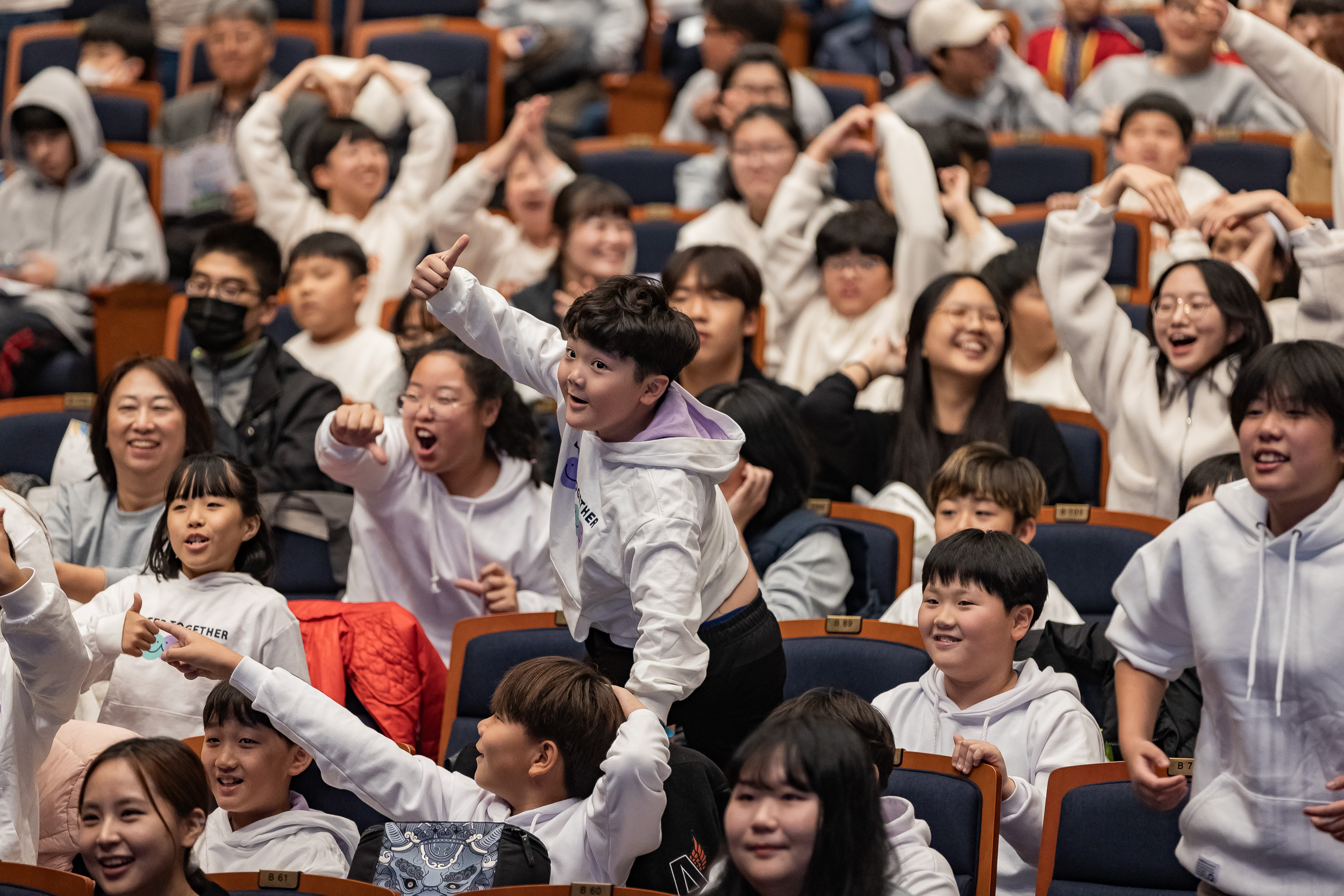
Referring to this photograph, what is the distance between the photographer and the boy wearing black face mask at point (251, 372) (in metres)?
3.59

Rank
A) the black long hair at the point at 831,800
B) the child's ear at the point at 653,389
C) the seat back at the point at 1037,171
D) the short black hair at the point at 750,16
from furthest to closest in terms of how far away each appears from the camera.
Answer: the short black hair at the point at 750,16 → the seat back at the point at 1037,171 → the child's ear at the point at 653,389 → the black long hair at the point at 831,800

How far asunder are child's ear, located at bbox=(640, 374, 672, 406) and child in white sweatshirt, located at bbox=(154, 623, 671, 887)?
43cm

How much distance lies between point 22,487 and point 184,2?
417 centimetres

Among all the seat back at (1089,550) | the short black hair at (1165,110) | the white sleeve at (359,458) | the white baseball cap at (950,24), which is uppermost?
the white baseball cap at (950,24)

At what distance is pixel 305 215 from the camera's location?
16.5 feet

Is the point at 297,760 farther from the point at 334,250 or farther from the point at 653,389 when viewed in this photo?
the point at 334,250

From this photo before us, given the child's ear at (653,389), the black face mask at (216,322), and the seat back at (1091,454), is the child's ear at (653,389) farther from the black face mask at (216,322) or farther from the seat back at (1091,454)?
the black face mask at (216,322)

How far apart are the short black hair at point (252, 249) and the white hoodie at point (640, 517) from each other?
1.71 m

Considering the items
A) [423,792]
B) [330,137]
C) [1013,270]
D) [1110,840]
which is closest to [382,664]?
[423,792]

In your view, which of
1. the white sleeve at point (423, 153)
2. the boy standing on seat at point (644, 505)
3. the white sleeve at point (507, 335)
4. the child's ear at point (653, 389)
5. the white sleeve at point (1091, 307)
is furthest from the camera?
the white sleeve at point (423, 153)

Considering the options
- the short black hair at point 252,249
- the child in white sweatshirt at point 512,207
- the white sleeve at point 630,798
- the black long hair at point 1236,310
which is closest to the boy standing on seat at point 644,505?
the white sleeve at point 630,798

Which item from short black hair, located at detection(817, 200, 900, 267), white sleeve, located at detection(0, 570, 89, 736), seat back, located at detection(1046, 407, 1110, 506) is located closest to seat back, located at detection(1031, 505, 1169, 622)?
seat back, located at detection(1046, 407, 1110, 506)

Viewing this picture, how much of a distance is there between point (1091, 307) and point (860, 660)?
1.26 metres

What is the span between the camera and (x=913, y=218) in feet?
14.1
